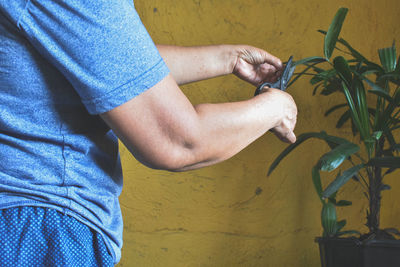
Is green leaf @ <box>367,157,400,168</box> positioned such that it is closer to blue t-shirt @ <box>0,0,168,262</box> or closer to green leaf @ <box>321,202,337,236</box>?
green leaf @ <box>321,202,337,236</box>

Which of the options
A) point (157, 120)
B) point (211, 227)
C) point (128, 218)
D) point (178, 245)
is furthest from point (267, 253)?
point (157, 120)

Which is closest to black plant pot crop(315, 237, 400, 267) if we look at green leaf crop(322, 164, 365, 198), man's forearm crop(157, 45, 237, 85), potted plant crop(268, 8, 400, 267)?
potted plant crop(268, 8, 400, 267)

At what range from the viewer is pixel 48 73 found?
0.48 metres

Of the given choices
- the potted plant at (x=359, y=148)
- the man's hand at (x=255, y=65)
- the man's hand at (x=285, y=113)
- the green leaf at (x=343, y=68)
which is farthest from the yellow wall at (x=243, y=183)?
the man's hand at (x=285, y=113)

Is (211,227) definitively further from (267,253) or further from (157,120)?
(157,120)

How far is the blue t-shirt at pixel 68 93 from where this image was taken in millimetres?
430

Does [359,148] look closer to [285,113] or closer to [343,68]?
[343,68]

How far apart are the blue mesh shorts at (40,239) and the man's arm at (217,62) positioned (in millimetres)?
420

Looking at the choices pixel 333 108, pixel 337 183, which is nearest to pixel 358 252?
pixel 337 183

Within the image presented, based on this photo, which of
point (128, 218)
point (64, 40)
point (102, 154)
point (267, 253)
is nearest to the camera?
point (64, 40)

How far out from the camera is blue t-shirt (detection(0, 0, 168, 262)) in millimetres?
430

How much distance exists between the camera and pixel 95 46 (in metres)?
0.43

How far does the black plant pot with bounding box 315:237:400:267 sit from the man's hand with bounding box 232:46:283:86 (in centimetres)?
92

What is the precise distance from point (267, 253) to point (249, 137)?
1532mm
